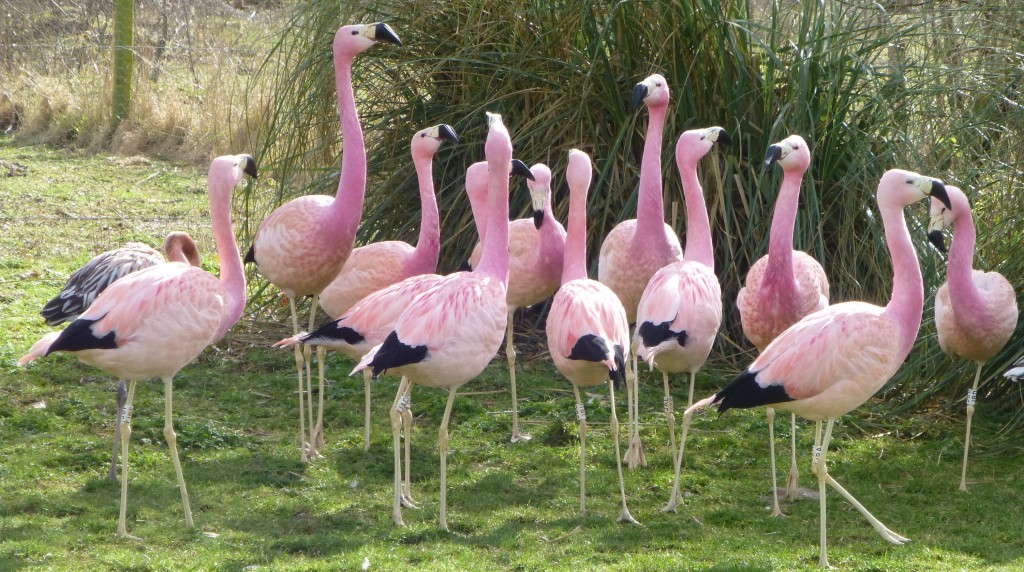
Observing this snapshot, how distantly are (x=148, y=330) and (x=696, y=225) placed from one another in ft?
9.37

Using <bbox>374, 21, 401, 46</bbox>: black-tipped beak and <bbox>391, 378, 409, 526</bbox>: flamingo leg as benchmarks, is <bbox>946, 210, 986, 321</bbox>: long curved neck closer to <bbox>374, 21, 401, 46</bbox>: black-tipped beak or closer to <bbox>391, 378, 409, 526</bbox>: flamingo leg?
<bbox>391, 378, 409, 526</bbox>: flamingo leg

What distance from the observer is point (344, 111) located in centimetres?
625

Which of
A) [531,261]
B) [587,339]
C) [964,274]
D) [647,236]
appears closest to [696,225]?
[647,236]

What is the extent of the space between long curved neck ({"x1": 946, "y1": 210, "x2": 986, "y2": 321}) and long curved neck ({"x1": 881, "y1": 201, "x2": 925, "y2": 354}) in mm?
779

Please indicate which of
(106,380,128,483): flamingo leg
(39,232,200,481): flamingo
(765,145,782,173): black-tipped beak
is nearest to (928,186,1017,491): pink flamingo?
(765,145,782,173): black-tipped beak

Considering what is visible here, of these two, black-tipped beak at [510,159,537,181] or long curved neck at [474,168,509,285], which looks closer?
long curved neck at [474,168,509,285]

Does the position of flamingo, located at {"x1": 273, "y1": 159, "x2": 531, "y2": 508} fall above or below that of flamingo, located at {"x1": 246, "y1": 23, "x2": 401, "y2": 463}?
below

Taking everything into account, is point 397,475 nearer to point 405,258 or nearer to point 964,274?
point 405,258

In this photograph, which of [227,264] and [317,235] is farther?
[317,235]

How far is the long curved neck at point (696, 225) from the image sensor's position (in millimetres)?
5750

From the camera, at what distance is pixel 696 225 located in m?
5.83

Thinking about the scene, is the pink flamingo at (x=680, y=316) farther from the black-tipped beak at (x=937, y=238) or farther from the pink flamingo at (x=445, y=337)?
the black-tipped beak at (x=937, y=238)

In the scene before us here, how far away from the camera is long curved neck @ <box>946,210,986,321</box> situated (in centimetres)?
527

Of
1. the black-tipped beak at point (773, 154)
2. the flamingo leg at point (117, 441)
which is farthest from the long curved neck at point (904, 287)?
the flamingo leg at point (117, 441)
